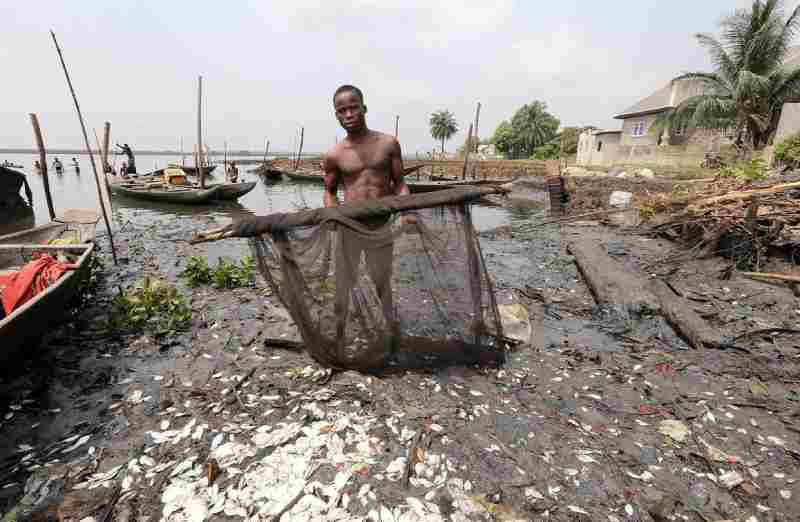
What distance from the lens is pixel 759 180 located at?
6.58 metres

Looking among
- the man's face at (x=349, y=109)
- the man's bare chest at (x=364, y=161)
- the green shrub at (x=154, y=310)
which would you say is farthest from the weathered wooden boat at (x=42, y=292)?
the man's face at (x=349, y=109)

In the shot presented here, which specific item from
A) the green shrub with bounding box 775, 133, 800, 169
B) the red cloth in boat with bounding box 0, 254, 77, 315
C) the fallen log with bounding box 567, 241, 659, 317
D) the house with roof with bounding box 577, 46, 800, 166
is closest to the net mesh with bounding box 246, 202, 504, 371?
the fallen log with bounding box 567, 241, 659, 317

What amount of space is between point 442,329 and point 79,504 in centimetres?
280

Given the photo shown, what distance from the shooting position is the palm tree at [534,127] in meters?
62.7

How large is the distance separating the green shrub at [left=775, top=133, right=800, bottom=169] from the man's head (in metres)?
15.1

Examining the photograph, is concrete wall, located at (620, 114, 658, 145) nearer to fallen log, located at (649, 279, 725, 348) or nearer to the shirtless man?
fallen log, located at (649, 279, 725, 348)

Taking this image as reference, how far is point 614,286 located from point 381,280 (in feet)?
14.7

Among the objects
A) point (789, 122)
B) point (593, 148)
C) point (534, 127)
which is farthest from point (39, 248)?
point (534, 127)

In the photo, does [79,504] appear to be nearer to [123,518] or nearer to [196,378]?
[123,518]

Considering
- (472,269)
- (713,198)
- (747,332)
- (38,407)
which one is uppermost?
(713,198)

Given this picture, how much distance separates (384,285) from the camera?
10.6 feet

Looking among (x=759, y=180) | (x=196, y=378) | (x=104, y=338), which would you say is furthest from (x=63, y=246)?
(x=759, y=180)

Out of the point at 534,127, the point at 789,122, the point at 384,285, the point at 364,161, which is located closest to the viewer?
the point at 384,285

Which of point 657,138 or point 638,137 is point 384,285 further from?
point 638,137
